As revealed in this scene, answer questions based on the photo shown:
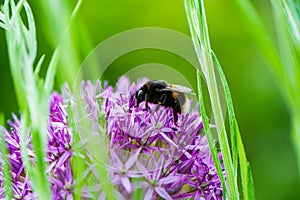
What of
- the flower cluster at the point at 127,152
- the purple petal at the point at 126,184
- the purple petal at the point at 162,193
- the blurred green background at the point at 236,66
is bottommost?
the purple petal at the point at 162,193

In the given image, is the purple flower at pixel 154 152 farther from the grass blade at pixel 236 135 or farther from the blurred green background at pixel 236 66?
the blurred green background at pixel 236 66

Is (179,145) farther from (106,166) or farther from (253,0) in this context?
(253,0)

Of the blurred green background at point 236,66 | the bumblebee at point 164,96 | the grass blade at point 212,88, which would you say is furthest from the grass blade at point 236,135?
the blurred green background at point 236,66

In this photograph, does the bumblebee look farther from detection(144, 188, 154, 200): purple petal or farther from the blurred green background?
the blurred green background

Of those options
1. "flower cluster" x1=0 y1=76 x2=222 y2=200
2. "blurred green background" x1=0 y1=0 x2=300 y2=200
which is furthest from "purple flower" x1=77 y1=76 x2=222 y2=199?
"blurred green background" x1=0 y1=0 x2=300 y2=200

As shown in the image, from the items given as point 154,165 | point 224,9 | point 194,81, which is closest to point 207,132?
point 154,165

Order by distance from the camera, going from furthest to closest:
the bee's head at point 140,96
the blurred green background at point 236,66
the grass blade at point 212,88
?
the blurred green background at point 236,66, the bee's head at point 140,96, the grass blade at point 212,88

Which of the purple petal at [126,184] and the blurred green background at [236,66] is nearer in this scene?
the purple petal at [126,184]
